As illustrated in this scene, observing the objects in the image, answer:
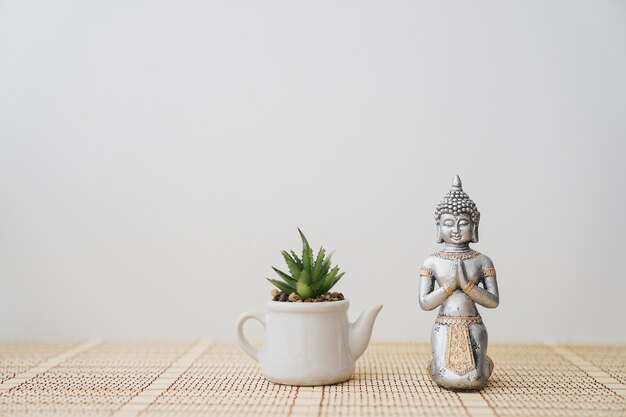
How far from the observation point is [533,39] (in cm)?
136

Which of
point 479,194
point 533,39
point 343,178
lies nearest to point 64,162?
point 343,178

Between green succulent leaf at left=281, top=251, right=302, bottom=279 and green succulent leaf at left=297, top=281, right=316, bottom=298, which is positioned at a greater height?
green succulent leaf at left=281, top=251, right=302, bottom=279

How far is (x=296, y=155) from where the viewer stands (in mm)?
1377

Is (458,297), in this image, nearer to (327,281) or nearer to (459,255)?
(459,255)

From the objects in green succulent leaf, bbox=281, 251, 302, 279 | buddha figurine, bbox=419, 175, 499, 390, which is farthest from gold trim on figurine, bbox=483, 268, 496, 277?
green succulent leaf, bbox=281, 251, 302, 279

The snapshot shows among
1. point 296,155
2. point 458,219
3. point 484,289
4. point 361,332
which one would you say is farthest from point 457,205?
point 296,155

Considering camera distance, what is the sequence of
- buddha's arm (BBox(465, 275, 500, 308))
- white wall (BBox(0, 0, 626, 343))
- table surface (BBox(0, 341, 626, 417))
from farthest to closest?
1. white wall (BBox(0, 0, 626, 343))
2. buddha's arm (BBox(465, 275, 500, 308))
3. table surface (BBox(0, 341, 626, 417))

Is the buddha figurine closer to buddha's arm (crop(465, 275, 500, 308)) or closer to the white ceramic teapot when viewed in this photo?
Result: buddha's arm (crop(465, 275, 500, 308))

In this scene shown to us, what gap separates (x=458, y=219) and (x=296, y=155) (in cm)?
50

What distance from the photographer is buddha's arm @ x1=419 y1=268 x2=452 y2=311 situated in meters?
0.96

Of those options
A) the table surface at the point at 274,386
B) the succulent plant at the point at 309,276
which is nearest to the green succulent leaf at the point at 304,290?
the succulent plant at the point at 309,276

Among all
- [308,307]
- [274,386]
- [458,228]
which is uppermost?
[458,228]

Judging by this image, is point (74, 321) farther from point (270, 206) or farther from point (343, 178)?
point (343, 178)

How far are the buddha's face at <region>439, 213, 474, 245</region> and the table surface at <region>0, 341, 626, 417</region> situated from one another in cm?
22
